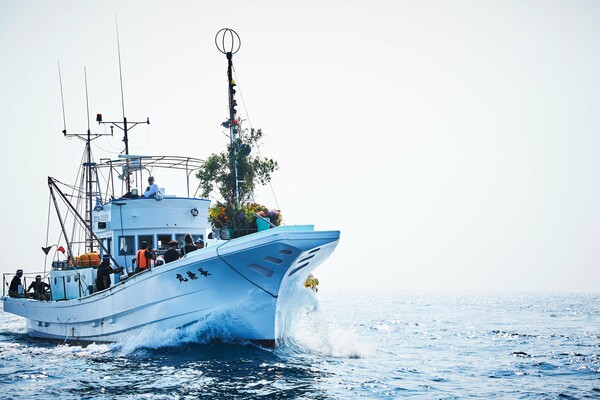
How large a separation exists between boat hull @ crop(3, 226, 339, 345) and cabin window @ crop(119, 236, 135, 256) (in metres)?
3.48

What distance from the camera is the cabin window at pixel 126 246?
78.3 feet

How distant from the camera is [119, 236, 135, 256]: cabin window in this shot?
23875 millimetres

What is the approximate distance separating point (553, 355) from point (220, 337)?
12177 mm

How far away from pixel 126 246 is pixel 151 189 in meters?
2.37

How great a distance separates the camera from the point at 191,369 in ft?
52.6

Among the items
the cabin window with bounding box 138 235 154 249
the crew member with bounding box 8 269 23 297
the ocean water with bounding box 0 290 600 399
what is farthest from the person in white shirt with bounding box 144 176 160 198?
the crew member with bounding box 8 269 23 297

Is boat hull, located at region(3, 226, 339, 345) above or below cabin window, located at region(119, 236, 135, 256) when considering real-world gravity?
below

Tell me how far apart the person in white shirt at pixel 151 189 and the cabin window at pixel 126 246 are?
177cm

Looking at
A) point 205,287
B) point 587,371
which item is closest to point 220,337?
point 205,287

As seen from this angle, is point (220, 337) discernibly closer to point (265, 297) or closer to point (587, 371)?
point (265, 297)

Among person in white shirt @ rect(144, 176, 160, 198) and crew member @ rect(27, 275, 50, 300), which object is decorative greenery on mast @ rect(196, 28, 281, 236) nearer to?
person in white shirt @ rect(144, 176, 160, 198)

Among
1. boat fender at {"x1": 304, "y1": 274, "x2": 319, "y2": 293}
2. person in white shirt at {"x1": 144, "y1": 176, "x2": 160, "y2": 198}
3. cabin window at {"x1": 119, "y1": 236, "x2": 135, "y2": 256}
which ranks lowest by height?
boat fender at {"x1": 304, "y1": 274, "x2": 319, "y2": 293}

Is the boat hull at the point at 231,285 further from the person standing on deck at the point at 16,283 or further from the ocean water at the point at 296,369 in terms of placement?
the person standing on deck at the point at 16,283

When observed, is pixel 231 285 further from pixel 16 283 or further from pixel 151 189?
pixel 16 283
